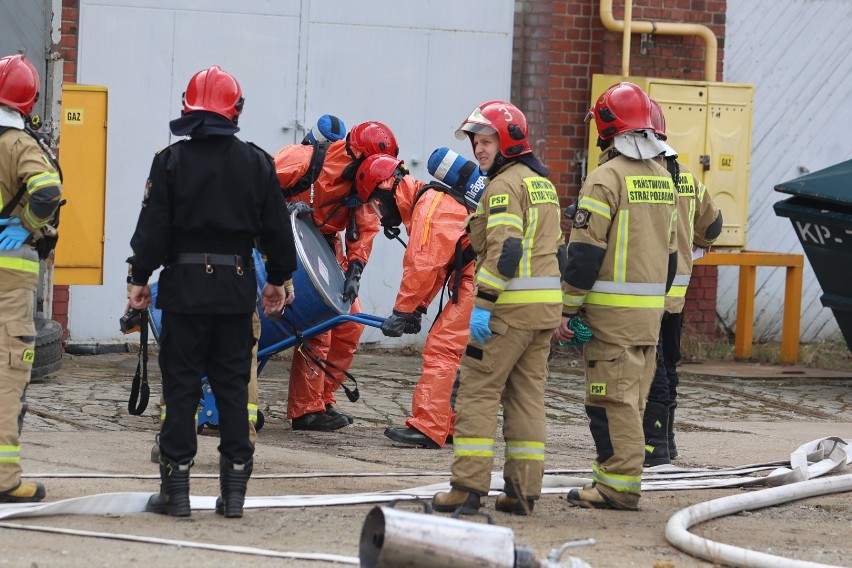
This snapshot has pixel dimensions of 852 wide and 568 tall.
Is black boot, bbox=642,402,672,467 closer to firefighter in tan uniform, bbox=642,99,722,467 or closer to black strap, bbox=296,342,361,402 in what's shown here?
firefighter in tan uniform, bbox=642,99,722,467

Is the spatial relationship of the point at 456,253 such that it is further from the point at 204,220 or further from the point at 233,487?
the point at 233,487

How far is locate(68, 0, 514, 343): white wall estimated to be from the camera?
10.5 metres

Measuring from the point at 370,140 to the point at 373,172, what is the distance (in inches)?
8.8

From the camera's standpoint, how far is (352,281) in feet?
24.4

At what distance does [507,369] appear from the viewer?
5492mm

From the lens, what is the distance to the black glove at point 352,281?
24.1 feet

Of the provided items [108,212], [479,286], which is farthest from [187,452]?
[108,212]

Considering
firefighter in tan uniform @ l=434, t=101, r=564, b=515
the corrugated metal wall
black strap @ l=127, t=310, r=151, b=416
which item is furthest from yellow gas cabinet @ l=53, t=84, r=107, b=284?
the corrugated metal wall

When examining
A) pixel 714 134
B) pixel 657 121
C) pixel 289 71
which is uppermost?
pixel 289 71

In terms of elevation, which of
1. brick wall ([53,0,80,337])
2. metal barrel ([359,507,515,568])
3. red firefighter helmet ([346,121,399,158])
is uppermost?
brick wall ([53,0,80,337])

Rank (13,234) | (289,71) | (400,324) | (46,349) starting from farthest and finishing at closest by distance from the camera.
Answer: (289,71) → (46,349) → (400,324) → (13,234)

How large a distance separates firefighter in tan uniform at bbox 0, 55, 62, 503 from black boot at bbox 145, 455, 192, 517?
0.55 metres

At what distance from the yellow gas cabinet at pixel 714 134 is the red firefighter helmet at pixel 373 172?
154 inches

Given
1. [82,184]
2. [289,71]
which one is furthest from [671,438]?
[289,71]
